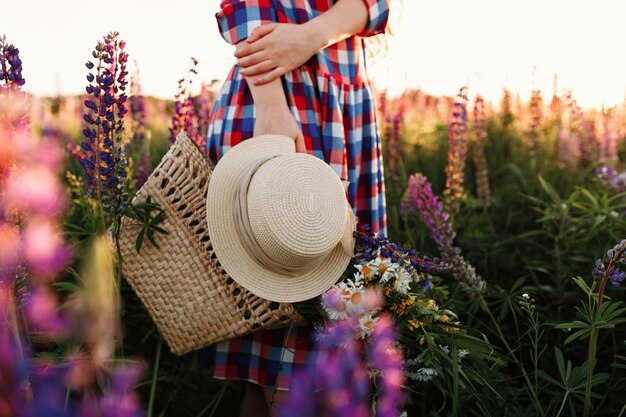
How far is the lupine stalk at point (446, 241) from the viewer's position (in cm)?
202

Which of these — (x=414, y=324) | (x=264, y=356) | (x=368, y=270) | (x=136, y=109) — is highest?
(x=136, y=109)

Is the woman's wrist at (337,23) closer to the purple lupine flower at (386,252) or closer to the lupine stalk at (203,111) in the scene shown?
the purple lupine flower at (386,252)

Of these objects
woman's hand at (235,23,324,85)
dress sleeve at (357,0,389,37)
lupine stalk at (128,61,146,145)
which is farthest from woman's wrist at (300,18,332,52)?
lupine stalk at (128,61,146,145)

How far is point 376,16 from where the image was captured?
2.05 metres

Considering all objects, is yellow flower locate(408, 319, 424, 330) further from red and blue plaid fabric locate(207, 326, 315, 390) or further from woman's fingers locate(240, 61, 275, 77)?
woman's fingers locate(240, 61, 275, 77)

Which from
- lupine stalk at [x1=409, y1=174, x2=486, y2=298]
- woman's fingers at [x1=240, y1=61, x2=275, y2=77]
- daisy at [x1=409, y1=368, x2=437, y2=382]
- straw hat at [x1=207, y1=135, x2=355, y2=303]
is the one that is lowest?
daisy at [x1=409, y1=368, x2=437, y2=382]

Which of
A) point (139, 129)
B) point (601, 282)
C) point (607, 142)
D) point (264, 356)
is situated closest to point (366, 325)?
point (601, 282)

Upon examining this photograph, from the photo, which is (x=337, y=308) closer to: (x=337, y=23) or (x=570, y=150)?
(x=337, y=23)

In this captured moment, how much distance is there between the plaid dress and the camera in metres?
1.91

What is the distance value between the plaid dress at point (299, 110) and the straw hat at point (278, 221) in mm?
259

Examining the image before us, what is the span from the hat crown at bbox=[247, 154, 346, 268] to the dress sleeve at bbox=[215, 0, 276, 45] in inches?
19.0

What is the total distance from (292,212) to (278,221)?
0.04m

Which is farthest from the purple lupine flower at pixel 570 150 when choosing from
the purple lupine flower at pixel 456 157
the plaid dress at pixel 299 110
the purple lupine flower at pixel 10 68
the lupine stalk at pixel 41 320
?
the lupine stalk at pixel 41 320

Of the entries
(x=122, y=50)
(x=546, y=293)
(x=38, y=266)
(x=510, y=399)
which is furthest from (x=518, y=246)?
(x=38, y=266)
